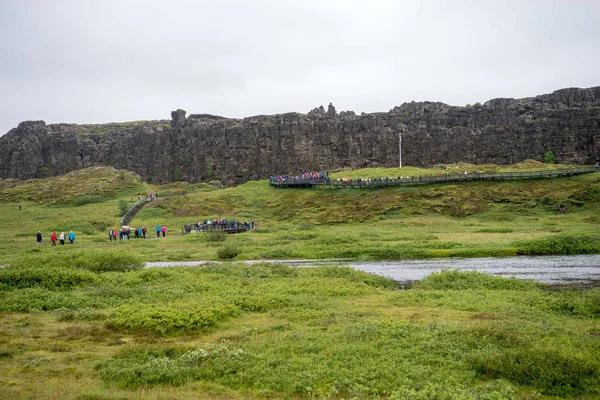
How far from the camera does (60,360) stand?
13852mm

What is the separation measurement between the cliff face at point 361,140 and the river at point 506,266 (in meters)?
93.0

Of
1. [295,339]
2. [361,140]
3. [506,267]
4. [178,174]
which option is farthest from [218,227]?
[178,174]

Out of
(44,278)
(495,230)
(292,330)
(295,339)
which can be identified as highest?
(44,278)

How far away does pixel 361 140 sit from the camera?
5157 inches

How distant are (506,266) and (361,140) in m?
100

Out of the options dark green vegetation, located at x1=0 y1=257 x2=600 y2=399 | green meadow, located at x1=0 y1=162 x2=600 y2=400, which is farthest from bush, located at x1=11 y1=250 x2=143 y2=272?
dark green vegetation, located at x1=0 y1=257 x2=600 y2=399

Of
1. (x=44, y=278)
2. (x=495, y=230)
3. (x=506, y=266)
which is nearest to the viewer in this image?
(x=44, y=278)

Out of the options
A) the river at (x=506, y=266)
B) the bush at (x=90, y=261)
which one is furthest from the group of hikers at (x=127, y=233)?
the bush at (x=90, y=261)

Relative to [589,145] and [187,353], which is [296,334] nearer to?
[187,353]

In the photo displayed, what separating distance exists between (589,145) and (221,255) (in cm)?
10422

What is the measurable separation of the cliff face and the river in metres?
93.0

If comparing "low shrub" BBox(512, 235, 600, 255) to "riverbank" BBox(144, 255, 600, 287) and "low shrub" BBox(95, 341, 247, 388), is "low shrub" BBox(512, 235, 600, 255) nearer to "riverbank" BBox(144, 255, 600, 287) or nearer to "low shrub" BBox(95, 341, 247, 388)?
"riverbank" BBox(144, 255, 600, 287)

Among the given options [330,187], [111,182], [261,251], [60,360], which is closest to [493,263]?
[261,251]

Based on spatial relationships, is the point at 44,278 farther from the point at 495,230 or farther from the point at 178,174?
the point at 178,174
